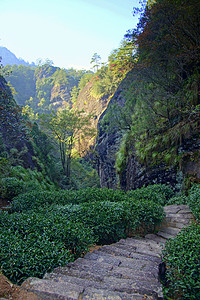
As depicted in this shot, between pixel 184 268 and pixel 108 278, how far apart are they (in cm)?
94

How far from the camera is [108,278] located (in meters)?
2.32

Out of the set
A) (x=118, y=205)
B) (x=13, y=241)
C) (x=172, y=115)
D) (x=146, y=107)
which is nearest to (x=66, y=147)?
(x=146, y=107)

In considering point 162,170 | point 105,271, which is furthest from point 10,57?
point 105,271

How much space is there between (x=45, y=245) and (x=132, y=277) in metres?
1.28

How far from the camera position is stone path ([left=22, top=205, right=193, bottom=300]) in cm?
193

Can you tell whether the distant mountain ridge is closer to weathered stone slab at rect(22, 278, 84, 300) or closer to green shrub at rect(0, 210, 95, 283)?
green shrub at rect(0, 210, 95, 283)

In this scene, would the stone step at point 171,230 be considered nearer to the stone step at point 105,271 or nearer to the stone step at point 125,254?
the stone step at point 125,254

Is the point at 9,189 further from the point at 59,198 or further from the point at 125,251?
the point at 125,251

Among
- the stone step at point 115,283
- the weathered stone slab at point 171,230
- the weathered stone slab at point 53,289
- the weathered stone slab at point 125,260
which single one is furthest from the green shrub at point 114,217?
the weathered stone slab at point 53,289

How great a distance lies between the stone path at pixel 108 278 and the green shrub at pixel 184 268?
213 mm

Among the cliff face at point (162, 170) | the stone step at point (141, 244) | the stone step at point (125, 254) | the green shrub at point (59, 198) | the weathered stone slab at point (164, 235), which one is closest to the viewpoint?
the stone step at point (125, 254)

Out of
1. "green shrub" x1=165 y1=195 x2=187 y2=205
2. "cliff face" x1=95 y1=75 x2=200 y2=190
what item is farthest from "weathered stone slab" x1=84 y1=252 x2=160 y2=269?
"cliff face" x1=95 y1=75 x2=200 y2=190

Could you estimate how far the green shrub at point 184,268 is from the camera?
2.12 m

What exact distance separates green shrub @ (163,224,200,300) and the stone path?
0.21 meters
